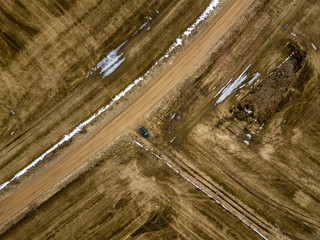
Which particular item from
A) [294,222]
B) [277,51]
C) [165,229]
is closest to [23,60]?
[165,229]

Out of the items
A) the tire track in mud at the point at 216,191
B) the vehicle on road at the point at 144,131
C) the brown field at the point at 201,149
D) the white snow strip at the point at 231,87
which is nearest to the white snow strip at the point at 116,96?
the brown field at the point at 201,149

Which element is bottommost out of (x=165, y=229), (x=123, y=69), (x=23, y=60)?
(x=165, y=229)

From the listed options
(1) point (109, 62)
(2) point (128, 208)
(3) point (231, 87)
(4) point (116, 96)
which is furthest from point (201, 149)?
(1) point (109, 62)

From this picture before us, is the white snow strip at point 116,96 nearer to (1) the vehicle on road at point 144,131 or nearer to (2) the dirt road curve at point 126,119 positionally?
(2) the dirt road curve at point 126,119

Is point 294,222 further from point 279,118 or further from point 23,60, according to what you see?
point 23,60

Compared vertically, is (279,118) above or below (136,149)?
below

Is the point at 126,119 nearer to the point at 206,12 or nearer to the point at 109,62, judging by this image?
the point at 109,62
